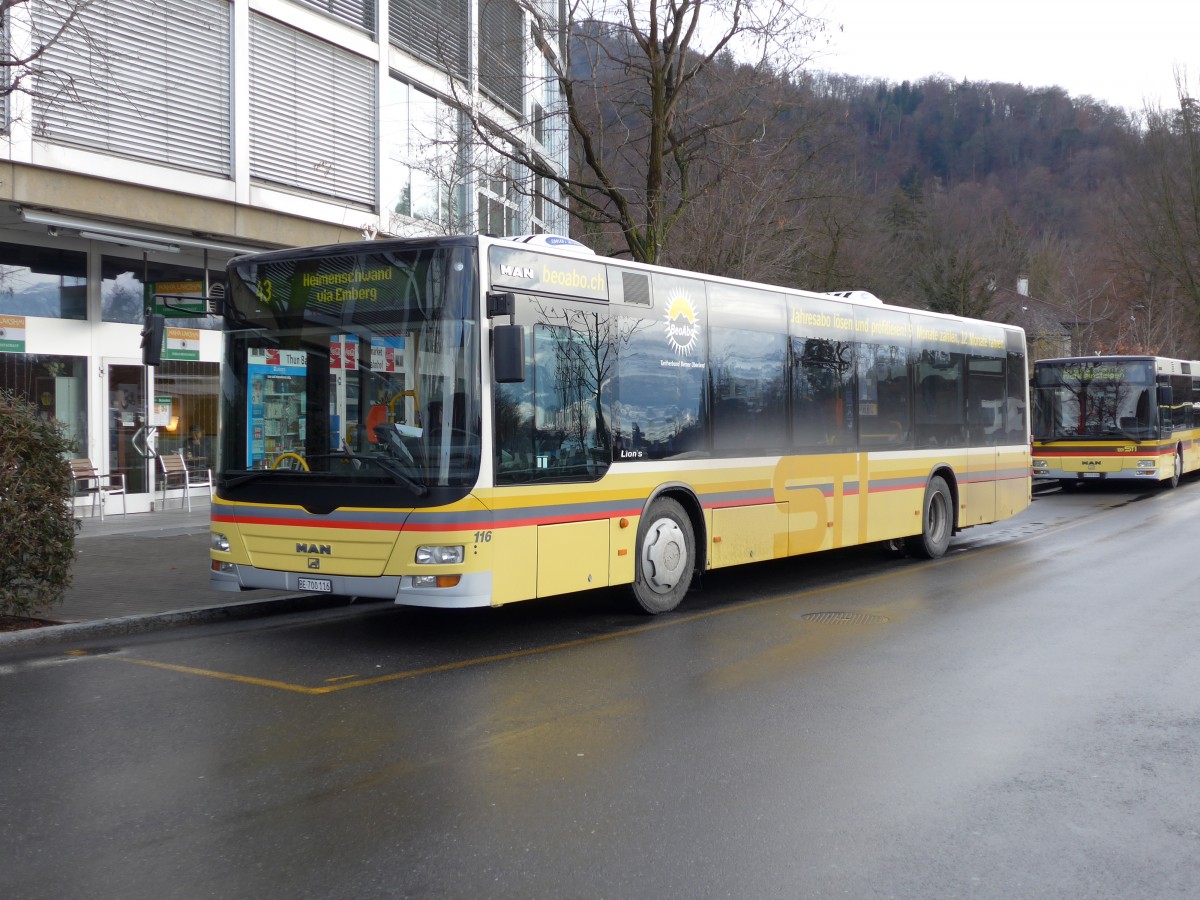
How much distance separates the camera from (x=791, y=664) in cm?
794

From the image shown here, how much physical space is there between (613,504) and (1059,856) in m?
5.18

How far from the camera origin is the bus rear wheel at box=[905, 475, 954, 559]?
45.8 ft

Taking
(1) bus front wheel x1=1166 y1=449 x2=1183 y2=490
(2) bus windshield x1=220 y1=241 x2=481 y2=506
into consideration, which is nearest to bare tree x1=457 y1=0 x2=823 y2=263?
→ (2) bus windshield x1=220 y1=241 x2=481 y2=506

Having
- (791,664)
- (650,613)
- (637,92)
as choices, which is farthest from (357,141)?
(791,664)

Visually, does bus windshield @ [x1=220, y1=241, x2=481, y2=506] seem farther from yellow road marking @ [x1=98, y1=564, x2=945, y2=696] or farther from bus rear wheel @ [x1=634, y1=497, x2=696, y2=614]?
bus rear wheel @ [x1=634, y1=497, x2=696, y2=614]

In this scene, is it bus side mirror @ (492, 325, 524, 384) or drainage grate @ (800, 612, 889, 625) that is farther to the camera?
drainage grate @ (800, 612, 889, 625)

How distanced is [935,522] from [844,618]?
492 centimetres

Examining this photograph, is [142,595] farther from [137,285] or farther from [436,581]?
[137,285]

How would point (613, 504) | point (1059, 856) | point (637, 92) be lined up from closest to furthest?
point (1059, 856) < point (613, 504) < point (637, 92)

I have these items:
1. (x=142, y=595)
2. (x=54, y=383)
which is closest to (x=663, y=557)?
(x=142, y=595)

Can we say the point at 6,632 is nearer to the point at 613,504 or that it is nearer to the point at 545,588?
the point at 545,588

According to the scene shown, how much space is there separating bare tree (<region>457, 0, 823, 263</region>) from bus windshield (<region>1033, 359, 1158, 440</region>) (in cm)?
1072

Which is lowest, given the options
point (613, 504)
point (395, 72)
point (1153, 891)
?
point (1153, 891)

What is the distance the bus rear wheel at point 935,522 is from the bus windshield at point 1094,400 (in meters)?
12.5
